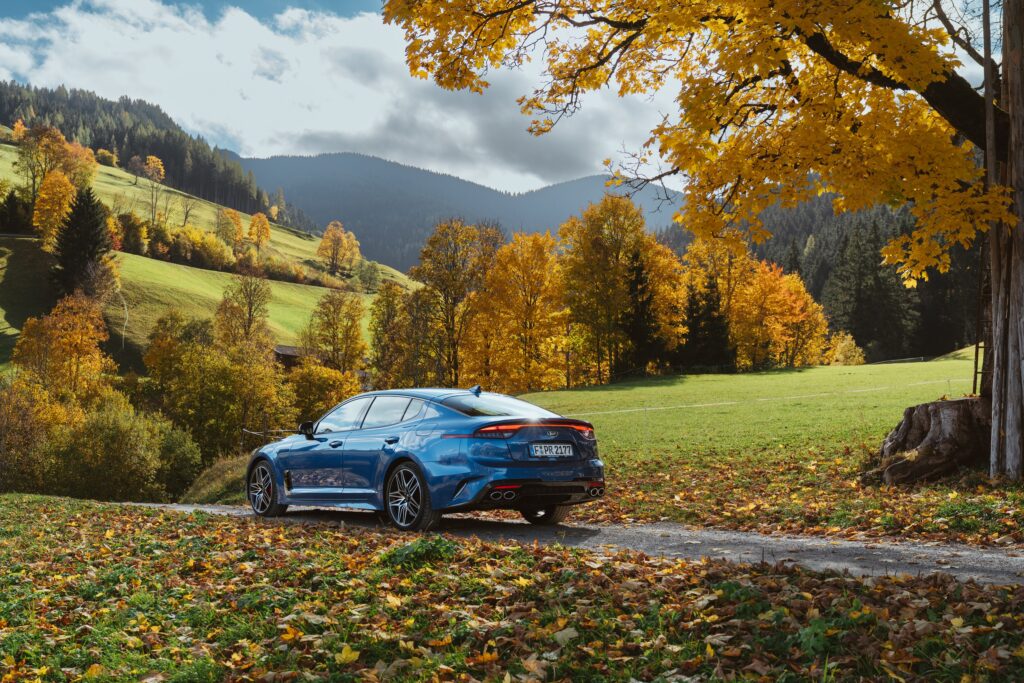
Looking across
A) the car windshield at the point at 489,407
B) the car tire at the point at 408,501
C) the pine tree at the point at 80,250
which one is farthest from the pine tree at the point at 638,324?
the pine tree at the point at 80,250

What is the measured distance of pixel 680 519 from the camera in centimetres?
1071

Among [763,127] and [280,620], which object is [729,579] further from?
[763,127]

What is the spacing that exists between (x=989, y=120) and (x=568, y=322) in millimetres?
36729

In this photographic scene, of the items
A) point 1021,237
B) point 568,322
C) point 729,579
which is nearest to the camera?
point 729,579

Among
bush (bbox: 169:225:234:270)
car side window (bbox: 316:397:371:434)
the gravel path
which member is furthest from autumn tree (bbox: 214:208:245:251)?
the gravel path

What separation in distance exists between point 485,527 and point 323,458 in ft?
7.85

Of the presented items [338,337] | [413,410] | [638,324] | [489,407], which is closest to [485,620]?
[489,407]

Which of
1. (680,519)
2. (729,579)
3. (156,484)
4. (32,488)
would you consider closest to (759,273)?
(156,484)

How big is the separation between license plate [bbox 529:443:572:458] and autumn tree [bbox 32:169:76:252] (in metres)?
93.9

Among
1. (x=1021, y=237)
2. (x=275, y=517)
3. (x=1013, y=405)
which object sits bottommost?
(x=275, y=517)

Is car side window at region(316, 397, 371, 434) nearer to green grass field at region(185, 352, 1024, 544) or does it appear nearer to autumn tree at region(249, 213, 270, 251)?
green grass field at region(185, 352, 1024, 544)

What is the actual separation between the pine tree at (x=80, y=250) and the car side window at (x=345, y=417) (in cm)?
7967

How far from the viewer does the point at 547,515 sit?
10477 mm

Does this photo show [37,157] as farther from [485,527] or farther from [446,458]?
[446,458]
